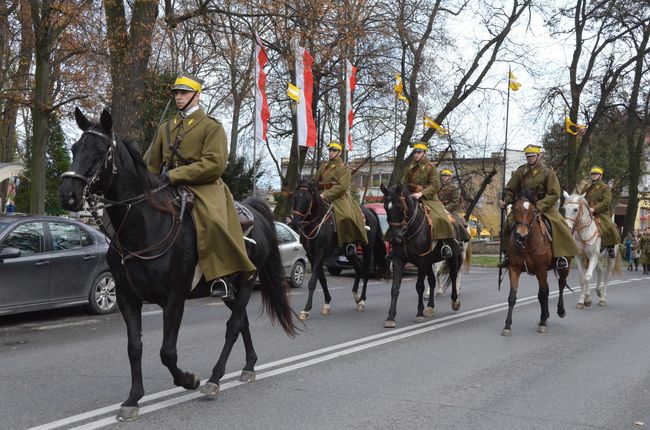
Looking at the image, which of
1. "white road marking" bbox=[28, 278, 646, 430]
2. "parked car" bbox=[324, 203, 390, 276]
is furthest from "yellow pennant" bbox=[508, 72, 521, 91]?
"white road marking" bbox=[28, 278, 646, 430]

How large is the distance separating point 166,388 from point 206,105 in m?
32.1

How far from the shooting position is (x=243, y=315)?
6594 millimetres

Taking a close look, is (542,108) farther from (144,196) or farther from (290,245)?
(144,196)

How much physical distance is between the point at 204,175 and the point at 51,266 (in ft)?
18.9

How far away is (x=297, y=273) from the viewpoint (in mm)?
17828

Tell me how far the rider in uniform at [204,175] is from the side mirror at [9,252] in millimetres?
4521

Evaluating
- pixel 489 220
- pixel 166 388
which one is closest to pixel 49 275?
pixel 166 388

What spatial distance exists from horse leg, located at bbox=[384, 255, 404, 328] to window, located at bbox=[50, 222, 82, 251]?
17.0 feet

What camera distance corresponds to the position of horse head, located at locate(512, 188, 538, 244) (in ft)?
34.0

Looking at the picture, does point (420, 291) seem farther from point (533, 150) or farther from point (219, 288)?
point (219, 288)

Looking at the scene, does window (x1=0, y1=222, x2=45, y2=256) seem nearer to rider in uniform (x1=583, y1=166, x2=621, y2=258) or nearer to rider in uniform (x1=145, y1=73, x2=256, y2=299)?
rider in uniform (x1=145, y1=73, x2=256, y2=299)

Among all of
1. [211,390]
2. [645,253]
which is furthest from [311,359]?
[645,253]

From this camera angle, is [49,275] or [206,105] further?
[206,105]

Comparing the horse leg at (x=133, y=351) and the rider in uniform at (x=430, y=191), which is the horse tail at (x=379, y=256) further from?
A: the horse leg at (x=133, y=351)
